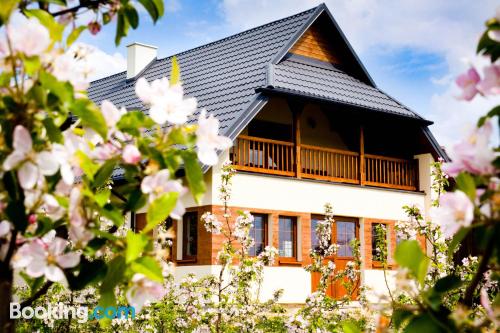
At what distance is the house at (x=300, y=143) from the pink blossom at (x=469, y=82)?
13088mm

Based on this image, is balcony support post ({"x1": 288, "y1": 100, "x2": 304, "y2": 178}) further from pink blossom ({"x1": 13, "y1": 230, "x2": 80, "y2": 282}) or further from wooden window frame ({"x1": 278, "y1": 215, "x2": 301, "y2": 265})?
pink blossom ({"x1": 13, "y1": 230, "x2": 80, "y2": 282})

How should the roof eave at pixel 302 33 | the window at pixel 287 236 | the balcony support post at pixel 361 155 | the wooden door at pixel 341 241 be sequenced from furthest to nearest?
the balcony support post at pixel 361 155
the wooden door at pixel 341 241
the roof eave at pixel 302 33
the window at pixel 287 236

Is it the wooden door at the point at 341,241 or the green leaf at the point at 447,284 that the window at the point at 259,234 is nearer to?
the wooden door at the point at 341,241

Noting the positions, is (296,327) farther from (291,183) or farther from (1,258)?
(291,183)

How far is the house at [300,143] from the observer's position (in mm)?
16188

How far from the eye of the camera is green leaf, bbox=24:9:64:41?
1.92 meters

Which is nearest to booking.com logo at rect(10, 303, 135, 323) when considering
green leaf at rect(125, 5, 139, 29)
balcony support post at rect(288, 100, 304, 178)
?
green leaf at rect(125, 5, 139, 29)

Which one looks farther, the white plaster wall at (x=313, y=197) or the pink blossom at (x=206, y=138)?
the white plaster wall at (x=313, y=197)

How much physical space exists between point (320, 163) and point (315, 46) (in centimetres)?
310

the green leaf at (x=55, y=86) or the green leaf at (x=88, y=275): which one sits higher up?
the green leaf at (x=55, y=86)

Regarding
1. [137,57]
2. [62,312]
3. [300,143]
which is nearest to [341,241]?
[300,143]

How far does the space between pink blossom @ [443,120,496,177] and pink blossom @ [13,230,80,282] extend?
36.4 inches

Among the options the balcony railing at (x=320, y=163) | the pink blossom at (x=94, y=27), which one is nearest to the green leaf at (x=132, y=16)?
the pink blossom at (x=94, y=27)

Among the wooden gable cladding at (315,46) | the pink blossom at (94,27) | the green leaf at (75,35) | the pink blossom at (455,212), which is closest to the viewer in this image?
the pink blossom at (455,212)
